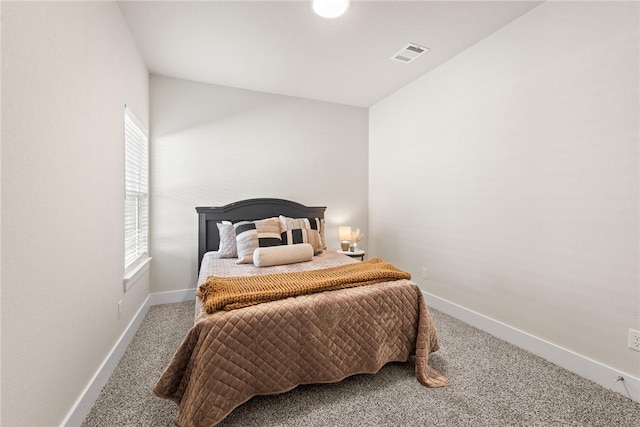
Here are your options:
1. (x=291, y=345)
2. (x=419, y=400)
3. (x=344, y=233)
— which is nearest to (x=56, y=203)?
(x=291, y=345)

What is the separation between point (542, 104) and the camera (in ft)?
6.99

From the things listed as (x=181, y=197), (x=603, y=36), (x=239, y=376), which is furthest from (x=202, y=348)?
(x=603, y=36)

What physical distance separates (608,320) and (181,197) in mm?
3828

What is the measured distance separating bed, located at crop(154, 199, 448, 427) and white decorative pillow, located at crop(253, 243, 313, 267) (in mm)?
269

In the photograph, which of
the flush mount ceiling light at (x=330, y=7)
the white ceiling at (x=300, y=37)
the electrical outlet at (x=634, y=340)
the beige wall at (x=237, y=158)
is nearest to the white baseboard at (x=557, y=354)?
the electrical outlet at (x=634, y=340)

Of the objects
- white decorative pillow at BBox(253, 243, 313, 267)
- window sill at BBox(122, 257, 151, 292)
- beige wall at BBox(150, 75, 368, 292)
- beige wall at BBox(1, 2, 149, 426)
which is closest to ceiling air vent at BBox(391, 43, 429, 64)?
beige wall at BBox(150, 75, 368, 292)

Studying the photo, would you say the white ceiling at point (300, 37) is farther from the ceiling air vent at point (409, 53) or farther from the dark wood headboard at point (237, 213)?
the dark wood headboard at point (237, 213)

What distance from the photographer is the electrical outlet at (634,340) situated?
5.46 feet

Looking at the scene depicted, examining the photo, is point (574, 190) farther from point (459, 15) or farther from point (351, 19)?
point (351, 19)

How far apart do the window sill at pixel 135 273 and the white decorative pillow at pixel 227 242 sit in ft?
2.33

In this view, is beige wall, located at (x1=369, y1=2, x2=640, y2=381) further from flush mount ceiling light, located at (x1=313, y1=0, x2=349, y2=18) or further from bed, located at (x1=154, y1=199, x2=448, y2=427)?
flush mount ceiling light, located at (x1=313, y1=0, x2=349, y2=18)

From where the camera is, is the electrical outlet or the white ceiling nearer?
the electrical outlet

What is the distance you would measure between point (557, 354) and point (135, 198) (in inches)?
148

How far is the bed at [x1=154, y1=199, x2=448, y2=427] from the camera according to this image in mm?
1422
